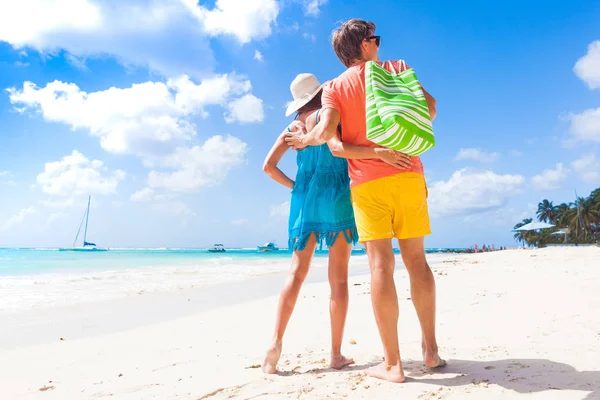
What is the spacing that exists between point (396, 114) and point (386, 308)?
101 centimetres

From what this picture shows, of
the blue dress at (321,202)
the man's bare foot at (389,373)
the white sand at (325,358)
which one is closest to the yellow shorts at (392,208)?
the blue dress at (321,202)

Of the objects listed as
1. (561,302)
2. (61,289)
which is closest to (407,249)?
(561,302)

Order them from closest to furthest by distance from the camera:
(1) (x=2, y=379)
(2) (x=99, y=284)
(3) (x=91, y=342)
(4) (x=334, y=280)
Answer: (4) (x=334, y=280)
(1) (x=2, y=379)
(3) (x=91, y=342)
(2) (x=99, y=284)

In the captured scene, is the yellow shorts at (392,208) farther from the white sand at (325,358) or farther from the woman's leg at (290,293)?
the white sand at (325,358)

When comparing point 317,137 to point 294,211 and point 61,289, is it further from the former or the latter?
point 61,289

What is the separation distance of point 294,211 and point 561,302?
3205 millimetres

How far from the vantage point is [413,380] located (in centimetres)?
209

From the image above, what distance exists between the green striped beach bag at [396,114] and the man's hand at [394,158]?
46 mm

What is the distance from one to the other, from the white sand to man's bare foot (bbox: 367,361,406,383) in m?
0.04

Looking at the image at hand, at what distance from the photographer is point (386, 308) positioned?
2.10m

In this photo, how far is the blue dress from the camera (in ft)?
8.53

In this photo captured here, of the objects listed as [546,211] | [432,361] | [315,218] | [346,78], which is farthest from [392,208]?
[546,211]

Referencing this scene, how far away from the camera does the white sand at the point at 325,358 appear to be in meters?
2.02

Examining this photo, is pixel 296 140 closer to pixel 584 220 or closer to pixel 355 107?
pixel 355 107
